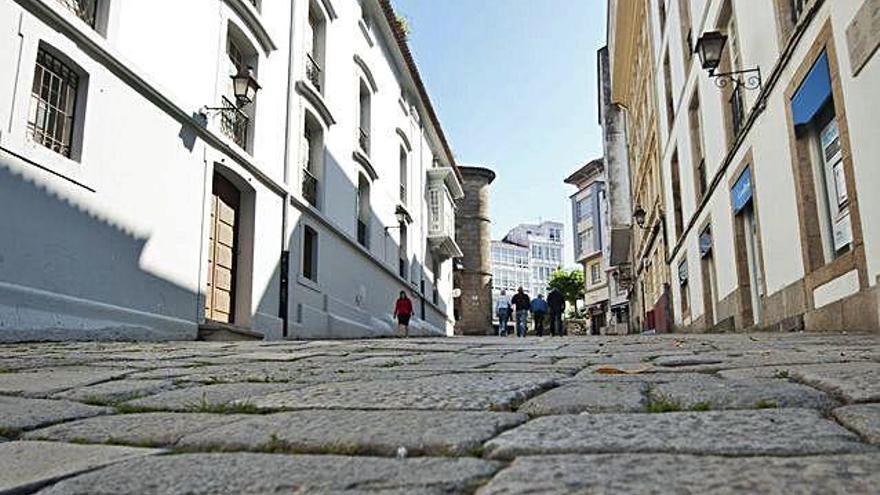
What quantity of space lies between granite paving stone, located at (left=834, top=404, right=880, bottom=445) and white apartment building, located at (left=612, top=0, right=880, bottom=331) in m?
5.03

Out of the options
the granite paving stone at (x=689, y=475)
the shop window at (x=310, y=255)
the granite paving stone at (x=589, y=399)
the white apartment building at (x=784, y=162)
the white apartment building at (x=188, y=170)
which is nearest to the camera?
the granite paving stone at (x=689, y=475)

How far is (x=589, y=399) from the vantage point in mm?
2572

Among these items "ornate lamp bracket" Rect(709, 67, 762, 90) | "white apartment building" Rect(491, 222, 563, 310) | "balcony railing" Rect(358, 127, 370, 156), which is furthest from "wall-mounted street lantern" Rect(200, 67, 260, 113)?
"white apartment building" Rect(491, 222, 563, 310)

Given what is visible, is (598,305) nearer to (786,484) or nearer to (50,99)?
(50,99)

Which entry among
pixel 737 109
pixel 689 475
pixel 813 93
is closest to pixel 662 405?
pixel 689 475

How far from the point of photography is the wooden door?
11.9 meters

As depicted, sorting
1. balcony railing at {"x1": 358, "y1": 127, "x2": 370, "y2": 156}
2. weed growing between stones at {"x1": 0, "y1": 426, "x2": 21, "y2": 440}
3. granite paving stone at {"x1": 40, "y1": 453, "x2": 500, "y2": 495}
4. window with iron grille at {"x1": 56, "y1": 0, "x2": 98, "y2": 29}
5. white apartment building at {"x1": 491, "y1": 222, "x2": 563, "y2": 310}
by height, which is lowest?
granite paving stone at {"x1": 40, "y1": 453, "x2": 500, "y2": 495}

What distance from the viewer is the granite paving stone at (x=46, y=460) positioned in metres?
1.66

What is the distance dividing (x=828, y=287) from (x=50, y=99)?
8.28m

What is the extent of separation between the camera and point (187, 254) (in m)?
10.8

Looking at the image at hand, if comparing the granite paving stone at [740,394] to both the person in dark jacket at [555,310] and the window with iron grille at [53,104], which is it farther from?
the person in dark jacket at [555,310]

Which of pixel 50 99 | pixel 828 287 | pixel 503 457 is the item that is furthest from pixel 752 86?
pixel 503 457

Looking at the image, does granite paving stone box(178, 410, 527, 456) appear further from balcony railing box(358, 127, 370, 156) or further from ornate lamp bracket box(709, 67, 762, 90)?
balcony railing box(358, 127, 370, 156)

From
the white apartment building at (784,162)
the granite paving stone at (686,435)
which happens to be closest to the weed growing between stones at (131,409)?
the granite paving stone at (686,435)
